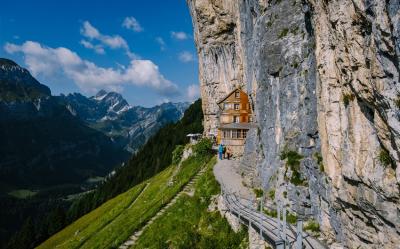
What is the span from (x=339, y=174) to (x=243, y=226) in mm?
13000

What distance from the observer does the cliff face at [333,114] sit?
18.9m

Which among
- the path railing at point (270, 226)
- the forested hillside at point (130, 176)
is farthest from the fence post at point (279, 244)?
the forested hillside at point (130, 176)

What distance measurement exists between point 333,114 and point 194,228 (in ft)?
69.7

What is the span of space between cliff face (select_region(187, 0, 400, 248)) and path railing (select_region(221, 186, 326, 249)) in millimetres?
1865

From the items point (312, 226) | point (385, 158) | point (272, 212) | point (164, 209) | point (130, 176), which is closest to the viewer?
point (385, 158)

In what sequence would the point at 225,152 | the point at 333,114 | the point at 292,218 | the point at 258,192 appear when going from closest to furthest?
1. the point at 333,114
2. the point at 292,218
3. the point at 258,192
4. the point at 225,152

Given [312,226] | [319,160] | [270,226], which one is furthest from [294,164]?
[270,226]

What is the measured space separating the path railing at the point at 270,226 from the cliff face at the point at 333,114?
187cm

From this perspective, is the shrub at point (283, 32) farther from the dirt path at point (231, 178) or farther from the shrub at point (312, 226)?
the shrub at point (312, 226)

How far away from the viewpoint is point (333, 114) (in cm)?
2542

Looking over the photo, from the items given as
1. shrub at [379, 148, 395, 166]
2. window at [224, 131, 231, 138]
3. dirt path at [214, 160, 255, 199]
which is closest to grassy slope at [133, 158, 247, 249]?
dirt path at [214, 160, 255, 199]

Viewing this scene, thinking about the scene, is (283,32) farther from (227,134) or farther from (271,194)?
(227,134)

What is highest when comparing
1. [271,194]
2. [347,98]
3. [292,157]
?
[347,98]

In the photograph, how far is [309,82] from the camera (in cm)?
3259
